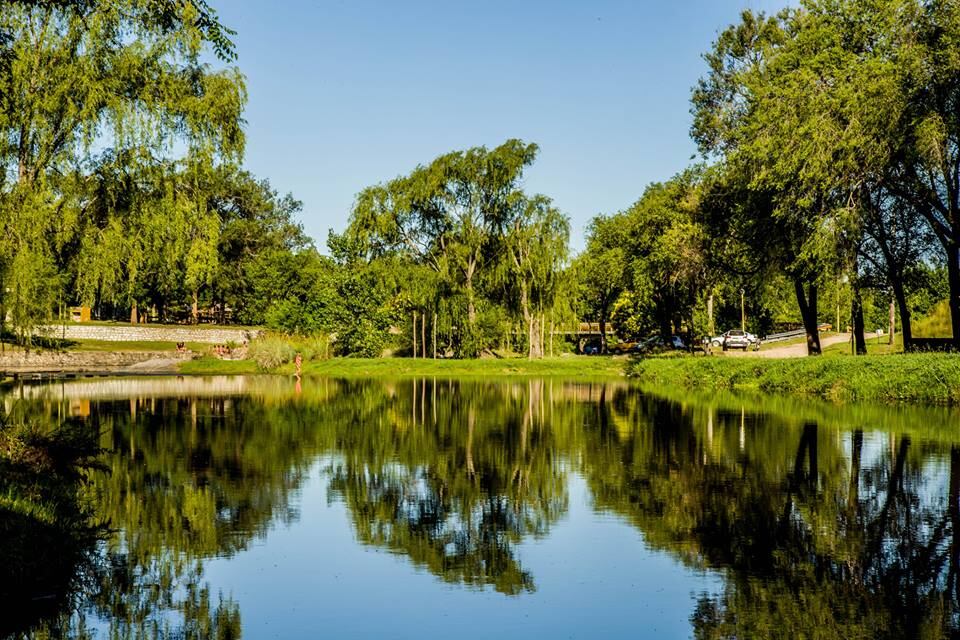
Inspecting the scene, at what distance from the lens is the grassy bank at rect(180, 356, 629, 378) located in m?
53.4

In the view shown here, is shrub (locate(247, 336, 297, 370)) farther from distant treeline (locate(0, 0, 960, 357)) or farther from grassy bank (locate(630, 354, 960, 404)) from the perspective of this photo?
grassy bank (locate(630, 354, 960, 404))

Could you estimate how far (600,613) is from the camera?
305 inches

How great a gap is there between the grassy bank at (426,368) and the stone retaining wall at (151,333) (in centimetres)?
755

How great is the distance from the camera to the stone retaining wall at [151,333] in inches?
2341

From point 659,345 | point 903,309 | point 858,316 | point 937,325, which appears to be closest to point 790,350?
point 659,345

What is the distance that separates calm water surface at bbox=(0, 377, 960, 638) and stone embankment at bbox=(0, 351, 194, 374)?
99.8 feet

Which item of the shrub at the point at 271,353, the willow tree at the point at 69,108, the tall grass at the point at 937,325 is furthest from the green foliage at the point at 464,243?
the willow tree at the point at 69,108

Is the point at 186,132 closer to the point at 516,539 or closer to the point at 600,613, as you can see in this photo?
the point at 516,539

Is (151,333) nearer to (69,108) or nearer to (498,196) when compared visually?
(498,196)

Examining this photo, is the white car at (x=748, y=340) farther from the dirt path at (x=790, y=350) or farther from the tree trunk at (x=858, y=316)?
the tree trunk at (x=858, y=316)

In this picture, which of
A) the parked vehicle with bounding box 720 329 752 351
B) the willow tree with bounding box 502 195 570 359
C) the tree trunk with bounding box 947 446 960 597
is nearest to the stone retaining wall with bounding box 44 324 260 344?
the willow tree with bounding box 502 195 570 359

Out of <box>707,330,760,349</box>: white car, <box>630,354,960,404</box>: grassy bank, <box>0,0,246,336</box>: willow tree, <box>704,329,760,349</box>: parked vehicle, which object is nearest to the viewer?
<box>0,0,246,336</box>: willow tree

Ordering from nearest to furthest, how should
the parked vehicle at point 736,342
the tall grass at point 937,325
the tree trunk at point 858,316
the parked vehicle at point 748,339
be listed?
the tree trunk at point 858,316, the tall grass at point 937,325, the parked vehicle at point 748,339, the parked vehicle at point 736,342

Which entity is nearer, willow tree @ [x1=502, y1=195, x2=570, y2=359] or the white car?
willow tree @ [x1=502, y1=195, x2=570, y2=359]
